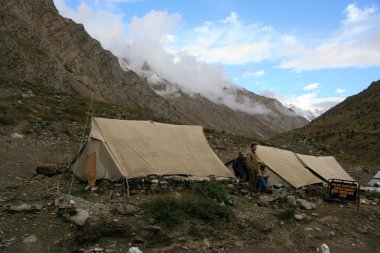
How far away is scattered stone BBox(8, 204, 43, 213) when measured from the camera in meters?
9.15

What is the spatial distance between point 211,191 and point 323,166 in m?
9.11

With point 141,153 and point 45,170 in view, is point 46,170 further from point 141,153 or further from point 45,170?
point 141,153

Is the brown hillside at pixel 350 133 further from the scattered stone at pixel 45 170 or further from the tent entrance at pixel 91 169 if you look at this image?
the scattered stone at pixel 45 170

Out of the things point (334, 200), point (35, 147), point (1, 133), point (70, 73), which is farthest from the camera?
point (70, 73)

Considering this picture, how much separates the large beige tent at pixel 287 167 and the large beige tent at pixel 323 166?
0.57 m

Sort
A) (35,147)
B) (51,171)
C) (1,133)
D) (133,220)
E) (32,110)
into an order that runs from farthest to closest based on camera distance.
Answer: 1. (32,110)
2. (1,133)
3. (35,147)
4. (51,171)
5. (133,220)

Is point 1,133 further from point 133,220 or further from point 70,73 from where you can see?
point 70,73

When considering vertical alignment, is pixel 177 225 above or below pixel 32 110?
below

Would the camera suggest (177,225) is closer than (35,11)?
Yes

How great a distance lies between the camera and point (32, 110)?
25016 mm

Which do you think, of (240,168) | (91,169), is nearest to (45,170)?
(91,169)

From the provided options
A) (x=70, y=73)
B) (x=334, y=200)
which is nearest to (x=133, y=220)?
(x=334, y=200)

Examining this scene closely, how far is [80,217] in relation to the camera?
29.4 feet

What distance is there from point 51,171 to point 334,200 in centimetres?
881
